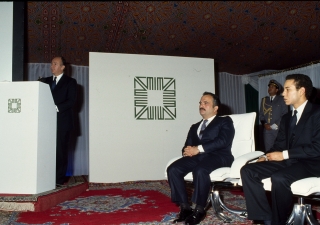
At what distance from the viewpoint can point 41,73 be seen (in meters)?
7.79

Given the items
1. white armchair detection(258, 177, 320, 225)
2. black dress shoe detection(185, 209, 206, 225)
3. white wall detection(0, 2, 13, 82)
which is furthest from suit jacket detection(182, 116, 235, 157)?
white wall detection(0, 2, 13, 82)

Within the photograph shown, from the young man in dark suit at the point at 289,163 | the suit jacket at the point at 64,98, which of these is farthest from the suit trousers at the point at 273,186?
the suit jacket at the point at 64,98

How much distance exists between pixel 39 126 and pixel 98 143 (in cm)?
216

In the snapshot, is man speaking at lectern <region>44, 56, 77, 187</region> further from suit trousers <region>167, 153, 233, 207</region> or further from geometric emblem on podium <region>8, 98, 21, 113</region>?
suit trousers <region>167, 153, 233, 207</region>

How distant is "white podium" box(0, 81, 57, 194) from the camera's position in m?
3.32

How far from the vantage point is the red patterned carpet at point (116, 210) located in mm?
2848

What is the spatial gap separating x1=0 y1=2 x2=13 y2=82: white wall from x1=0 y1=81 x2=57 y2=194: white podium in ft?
2.34

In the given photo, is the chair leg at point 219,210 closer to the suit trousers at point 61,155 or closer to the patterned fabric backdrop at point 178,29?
the suit trousers at point 61,155

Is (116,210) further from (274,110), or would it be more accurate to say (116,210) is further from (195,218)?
(274,110)

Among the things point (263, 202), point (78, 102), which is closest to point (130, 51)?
point (78, 102)

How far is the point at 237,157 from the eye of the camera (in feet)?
10.2

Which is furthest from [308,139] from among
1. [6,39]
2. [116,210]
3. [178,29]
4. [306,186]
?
[178,29]

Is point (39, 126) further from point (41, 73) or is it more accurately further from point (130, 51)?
point (41, 73)

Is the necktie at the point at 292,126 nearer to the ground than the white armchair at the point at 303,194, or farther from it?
farther from it
